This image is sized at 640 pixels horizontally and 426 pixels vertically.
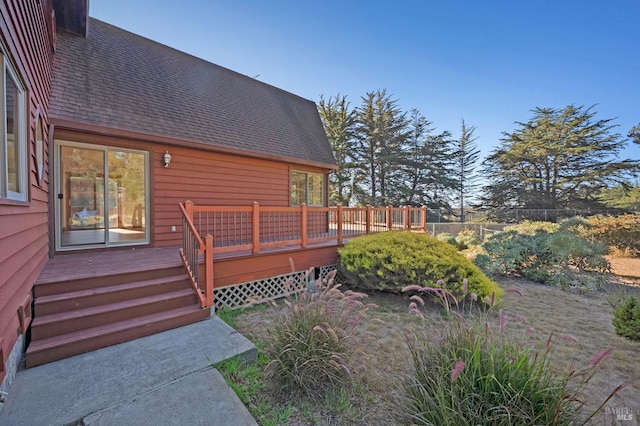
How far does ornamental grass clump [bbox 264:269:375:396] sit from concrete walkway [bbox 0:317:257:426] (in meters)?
0.43

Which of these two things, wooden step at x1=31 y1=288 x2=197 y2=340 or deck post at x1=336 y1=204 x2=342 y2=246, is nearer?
wooden step at x1=31 y1=288 x2=197 y2=340

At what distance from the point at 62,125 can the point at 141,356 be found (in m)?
4.17

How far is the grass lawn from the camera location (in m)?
2.22

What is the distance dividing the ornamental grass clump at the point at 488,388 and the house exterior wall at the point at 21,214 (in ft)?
9.79

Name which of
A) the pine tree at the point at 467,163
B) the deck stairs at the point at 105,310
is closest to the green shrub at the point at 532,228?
the deck stairs at the point at 105,310

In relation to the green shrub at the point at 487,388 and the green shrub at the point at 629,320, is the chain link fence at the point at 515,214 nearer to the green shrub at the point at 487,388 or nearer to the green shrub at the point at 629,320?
the green shrub at the point at 629,320

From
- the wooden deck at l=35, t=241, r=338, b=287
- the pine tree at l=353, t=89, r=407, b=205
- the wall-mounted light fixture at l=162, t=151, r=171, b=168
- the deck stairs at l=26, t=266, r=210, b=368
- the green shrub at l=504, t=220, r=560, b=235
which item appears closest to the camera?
the deck stairs at l=26, t=266, r=210, b=368

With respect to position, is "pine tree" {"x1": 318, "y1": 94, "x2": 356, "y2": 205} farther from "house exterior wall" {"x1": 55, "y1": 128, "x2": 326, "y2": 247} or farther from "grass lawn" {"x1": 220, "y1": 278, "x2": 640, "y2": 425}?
"grass lawn" {"x1": 220, "y1": 278, "x2": 640, "y2": 425}

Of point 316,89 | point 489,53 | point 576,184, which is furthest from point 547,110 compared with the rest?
point 316,89

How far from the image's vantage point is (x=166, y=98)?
632 centimetres

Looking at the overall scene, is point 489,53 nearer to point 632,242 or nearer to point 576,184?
point 632,242

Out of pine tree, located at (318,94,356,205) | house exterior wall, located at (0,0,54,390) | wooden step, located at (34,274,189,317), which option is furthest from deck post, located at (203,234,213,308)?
pine tree, located at (318,94,356,205)

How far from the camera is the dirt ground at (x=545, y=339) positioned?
237 cm

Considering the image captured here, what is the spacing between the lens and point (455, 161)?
23859 millimetres
